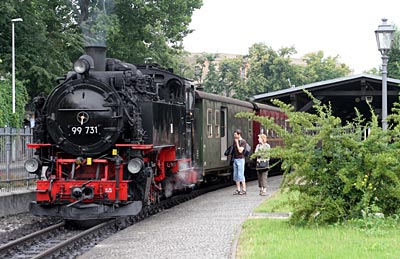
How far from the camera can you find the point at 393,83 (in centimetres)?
2278

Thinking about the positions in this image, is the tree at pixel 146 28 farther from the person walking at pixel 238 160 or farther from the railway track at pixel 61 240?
the railway track at pixel 61 240

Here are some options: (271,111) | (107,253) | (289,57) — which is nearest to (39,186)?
(107,253)

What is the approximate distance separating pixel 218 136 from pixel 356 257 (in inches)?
503

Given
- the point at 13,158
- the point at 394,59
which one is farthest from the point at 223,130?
the point at 394,59

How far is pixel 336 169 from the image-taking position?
11133 mm

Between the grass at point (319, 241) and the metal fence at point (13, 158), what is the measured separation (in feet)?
22.5

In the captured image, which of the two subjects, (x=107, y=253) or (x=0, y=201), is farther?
(x=0, y=201)

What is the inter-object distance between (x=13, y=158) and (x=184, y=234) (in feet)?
21.8

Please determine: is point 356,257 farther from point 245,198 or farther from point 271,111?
point 271,111

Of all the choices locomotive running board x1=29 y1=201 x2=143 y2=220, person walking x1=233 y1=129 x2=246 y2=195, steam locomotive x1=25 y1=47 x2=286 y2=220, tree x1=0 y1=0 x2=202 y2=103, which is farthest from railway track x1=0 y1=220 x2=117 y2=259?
→ tree x1=0 y1=0 x2=202 y2=103

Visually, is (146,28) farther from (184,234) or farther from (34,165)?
(184,234)

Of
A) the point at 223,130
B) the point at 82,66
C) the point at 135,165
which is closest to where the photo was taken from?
the point at 135,165

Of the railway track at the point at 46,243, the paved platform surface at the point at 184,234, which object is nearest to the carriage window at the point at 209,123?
the paved platform surface at the point at 184,234

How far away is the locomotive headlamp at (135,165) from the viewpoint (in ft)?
40.7
